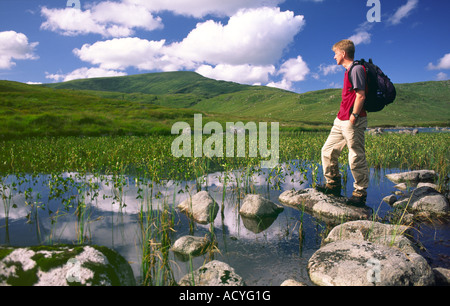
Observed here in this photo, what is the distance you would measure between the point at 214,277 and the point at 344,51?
6.03 m

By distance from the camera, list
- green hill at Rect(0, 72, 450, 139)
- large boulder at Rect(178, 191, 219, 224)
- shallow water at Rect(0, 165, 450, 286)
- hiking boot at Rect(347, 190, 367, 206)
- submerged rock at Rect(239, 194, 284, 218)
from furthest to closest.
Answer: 1. green hill at Rect(0, 72, 450, 139)
2. hiking boot at Rect(347, 190, 367, 206)
3. submerged rock at Rect(239, 194, 284, 218)
4. large boulder at Rect(178, 191, 219, 224)
5. shallow water at Rect(0, 165, 450, 286)

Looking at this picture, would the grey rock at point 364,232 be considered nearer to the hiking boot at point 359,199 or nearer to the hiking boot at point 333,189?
the hiking boot at point 359,199

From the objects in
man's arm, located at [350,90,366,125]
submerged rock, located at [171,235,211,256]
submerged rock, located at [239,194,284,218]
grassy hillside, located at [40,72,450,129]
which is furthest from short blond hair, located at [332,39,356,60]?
grassy hillside, located at [40,72,450,129]

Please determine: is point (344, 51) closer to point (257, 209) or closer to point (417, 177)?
point (257, 209)

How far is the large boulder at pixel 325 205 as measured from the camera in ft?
20.9

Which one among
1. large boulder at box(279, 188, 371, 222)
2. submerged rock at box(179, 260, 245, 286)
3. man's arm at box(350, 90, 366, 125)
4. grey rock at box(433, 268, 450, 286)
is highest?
man's arm at box(350, 90, 366, 125)

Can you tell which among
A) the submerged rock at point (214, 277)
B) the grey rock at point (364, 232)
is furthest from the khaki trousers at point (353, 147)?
the submerged rock at point (214, 277)

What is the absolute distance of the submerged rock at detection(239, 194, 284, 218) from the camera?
6609mm

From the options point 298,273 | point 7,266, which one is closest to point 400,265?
point 298,273

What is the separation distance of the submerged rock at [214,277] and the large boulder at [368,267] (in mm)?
1286

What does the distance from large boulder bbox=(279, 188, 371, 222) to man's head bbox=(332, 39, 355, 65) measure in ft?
12.0

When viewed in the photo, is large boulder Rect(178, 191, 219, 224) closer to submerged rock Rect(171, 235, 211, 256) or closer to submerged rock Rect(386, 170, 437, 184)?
submerged rock Rect(171, 235, 211, 256)
